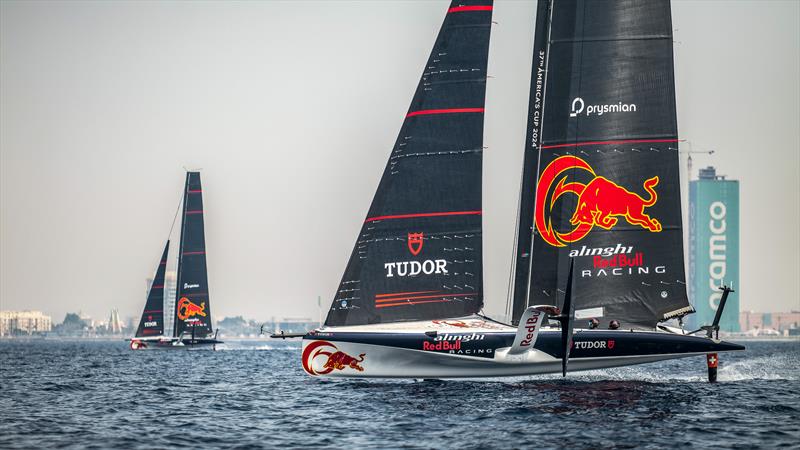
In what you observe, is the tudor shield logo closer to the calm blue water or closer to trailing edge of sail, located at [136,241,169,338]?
the calm blue water

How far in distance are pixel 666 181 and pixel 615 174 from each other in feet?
5.55

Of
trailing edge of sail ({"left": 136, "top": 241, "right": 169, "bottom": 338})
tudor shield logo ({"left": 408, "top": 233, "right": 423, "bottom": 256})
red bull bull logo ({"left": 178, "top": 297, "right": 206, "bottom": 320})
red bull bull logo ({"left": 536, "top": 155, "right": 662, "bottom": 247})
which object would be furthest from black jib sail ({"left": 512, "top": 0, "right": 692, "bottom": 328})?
trailing edge of sail ({"left": 136, "top": 241, "right": 169, "bottom": 338})

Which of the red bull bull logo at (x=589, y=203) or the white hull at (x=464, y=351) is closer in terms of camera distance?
the white hull at (x=464, y=351)

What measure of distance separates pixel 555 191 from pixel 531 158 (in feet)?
4.50

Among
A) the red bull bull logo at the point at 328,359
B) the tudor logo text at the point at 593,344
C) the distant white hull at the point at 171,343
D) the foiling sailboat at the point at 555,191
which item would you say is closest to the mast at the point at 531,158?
the foiling sailboat at the point at 555,191

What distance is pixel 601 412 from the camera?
29.9 meters

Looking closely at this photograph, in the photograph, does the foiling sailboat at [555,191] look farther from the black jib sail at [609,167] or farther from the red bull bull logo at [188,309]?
the red bull bull logo at [188,309]

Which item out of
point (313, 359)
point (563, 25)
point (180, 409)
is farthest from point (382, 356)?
point (563, 25)

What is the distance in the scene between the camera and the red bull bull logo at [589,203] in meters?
36.5

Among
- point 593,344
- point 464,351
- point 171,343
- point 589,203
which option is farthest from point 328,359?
point 171,343

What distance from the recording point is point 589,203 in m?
36.6

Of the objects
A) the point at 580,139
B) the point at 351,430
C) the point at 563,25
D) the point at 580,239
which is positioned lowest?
the point at 351,430

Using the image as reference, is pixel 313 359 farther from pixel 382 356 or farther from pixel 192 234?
pixel 192 234

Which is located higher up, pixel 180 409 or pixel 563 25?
pixel 563 25
